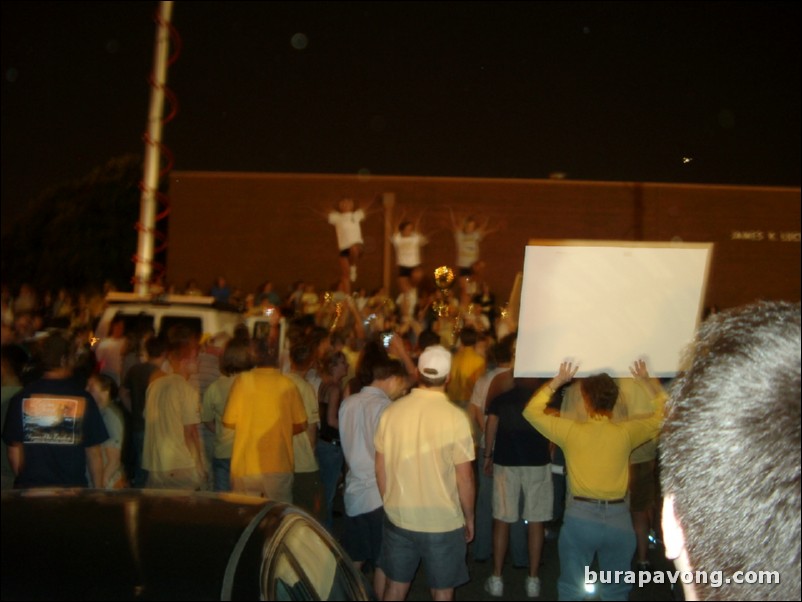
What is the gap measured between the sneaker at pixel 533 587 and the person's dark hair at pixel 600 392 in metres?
2.23

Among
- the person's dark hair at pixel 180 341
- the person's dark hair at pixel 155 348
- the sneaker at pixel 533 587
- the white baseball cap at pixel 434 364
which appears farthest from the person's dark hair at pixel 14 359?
the sneaker at pixel 533 587

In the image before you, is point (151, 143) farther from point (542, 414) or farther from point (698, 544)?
point (698, 544)

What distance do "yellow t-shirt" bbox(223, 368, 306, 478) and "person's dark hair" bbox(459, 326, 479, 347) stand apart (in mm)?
2386

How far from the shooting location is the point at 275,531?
3119 millimetres

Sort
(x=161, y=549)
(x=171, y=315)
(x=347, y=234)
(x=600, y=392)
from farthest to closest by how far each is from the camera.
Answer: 1. (x=347, y=234)
2. (x=171, y=315)
3. (x=600, y=392)
4. (x=161, y=549)

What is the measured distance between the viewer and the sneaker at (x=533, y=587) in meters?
6.93

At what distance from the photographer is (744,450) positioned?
1.16m

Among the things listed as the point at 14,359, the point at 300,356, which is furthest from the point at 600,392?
the point at 14,359

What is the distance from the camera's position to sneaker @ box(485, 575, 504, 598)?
7.02m

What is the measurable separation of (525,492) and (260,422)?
222 centimetres

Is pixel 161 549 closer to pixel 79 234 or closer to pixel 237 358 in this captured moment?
pixel 237 358

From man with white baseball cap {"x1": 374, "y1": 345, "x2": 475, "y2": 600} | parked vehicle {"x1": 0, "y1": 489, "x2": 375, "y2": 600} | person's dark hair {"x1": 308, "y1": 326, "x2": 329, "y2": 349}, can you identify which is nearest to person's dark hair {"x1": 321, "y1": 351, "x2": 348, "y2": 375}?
person's dark hair {"x1": 308, "y1": 326, "x2": 329, "y2": 349}

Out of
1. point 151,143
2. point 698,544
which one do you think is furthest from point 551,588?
point 151,143

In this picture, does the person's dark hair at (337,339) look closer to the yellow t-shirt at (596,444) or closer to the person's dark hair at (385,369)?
the person's dark hair at (385,369)
